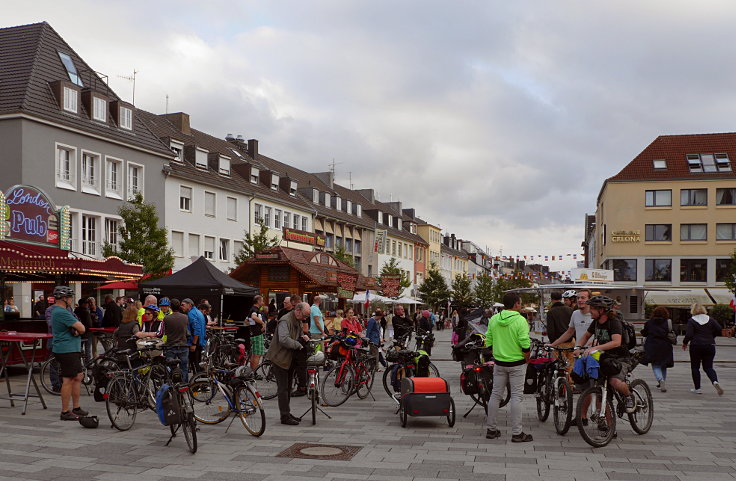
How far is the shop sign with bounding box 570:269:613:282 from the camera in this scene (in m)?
39.4

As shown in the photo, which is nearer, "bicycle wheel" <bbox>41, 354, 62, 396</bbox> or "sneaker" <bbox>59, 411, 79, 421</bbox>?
"sneaker" <bbox>59, 411, 79, 421</bbox>

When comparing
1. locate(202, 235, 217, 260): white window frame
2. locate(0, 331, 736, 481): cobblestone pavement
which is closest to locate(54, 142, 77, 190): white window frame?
locate(202, 235, 217, 260): white window frame

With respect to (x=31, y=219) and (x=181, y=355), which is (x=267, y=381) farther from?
(x=31, y=219)

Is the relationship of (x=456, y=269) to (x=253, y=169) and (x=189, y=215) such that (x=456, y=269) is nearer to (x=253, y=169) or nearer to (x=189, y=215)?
(x=253, y=169)

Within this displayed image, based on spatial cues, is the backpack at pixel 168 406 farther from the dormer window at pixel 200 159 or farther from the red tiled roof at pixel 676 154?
the red tiled roof at pixel 676 154

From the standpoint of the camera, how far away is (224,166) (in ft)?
156

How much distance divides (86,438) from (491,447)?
15.9ft

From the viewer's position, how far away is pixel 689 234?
173 ft

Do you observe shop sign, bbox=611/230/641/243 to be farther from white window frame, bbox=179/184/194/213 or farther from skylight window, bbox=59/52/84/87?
skylight window, bbox=59/52/84/87

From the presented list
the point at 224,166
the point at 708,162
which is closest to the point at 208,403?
the point at 224,166

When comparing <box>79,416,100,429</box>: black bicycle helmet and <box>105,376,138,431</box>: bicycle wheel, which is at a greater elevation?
<box>105,376,138,431</box>: bicycle wheel

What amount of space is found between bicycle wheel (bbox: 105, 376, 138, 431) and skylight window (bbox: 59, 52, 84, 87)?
29164 mm

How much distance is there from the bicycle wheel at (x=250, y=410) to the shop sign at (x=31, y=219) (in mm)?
10071

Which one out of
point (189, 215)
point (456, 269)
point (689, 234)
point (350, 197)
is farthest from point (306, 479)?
point (456, 269)
